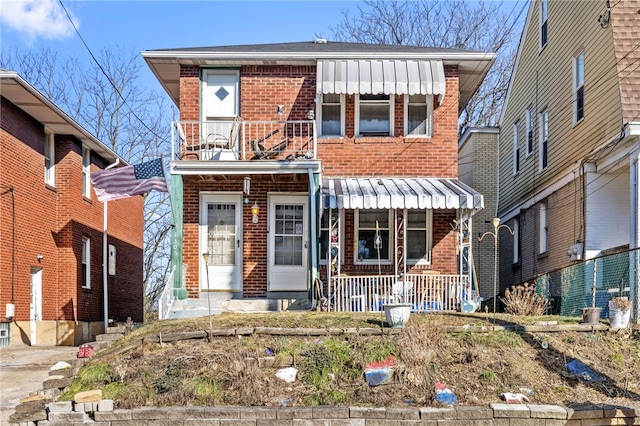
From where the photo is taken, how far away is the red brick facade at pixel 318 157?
1487cm

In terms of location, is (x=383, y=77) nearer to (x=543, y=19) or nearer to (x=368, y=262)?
(x=368, y=262)

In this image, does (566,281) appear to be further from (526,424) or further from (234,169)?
(234,169)

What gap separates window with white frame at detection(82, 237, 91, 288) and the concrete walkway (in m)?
3.58

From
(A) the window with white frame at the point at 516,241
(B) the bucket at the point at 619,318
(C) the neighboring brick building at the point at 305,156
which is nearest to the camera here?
(B) the bucket at the point at 619,318

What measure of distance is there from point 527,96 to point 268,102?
9.22 m

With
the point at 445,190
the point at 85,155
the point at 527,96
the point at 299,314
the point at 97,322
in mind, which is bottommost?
the point at 97,322

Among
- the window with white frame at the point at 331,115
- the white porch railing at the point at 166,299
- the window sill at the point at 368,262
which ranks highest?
the window with white frame at the point at 331,115

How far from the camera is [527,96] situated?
20312 mm

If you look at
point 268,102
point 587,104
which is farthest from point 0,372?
point 587,104

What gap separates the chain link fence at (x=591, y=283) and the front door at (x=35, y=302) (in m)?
12.7

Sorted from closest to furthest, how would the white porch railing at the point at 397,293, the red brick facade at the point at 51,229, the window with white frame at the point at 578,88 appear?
the white porch railing at the point at 397,293, the red brick facade at the point at 51,229, the window with white frame at the point at 578,88

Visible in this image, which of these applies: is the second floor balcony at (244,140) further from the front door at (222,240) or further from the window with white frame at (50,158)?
the window with white frame at (50,158)

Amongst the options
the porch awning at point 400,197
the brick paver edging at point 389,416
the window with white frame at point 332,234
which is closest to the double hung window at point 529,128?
the porch awning at point 400,197

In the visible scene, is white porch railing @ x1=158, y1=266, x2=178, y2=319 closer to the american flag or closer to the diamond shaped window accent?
the american flag
